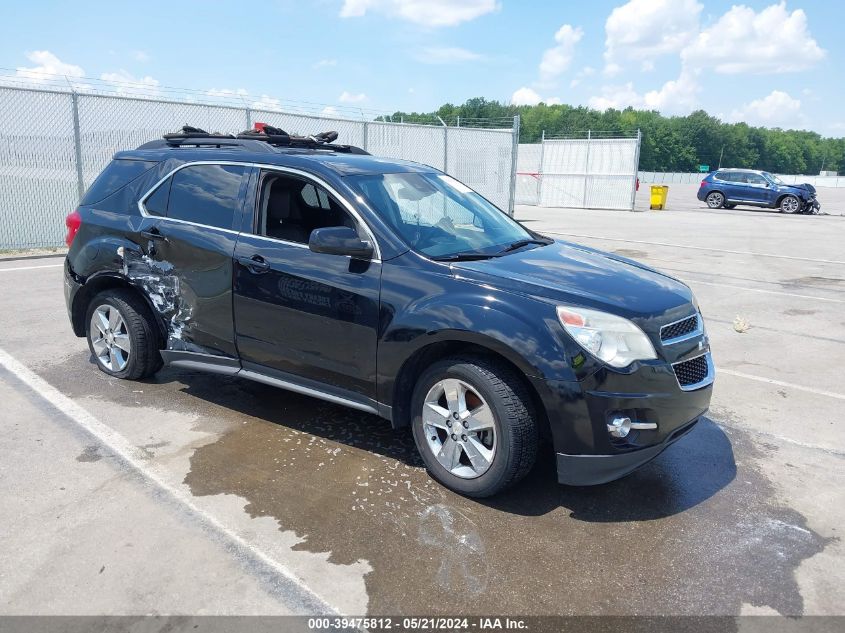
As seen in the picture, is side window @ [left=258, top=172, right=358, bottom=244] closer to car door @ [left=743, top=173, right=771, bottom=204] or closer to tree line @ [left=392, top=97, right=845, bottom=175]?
car door @ [left=743, top=173, right=771, bottom=204]

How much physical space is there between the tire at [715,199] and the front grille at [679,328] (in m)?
28.5

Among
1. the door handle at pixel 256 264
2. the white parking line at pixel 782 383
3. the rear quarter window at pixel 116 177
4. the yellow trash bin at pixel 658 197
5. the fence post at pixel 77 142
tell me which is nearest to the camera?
the door handle at pixel 256 264

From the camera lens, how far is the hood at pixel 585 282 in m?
3.40

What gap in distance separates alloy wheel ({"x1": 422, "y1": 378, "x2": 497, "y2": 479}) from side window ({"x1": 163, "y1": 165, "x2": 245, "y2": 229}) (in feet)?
6.17

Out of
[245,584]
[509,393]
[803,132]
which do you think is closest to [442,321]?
[509,393]

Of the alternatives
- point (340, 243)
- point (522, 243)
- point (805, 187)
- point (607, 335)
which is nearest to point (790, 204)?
point (805, 187)

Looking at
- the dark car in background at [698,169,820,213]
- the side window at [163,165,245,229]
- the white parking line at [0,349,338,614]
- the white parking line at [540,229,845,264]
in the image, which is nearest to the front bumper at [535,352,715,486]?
the white parking line at [0,349,338,614]

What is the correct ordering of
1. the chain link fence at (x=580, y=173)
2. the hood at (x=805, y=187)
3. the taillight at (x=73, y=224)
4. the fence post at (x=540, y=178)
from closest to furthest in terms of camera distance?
1. the taillight at (x=73, y=224)
2. the hood at (x=805, y=187)
3. the chain link fence at (x=580, y=173)
4. the fence post at (x=540, y=178)

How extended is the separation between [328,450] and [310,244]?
1.28 m

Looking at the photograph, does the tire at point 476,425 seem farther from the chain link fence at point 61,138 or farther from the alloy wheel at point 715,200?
the alloy wheel at point 715,200

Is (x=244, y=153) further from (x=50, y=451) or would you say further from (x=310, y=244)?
(x=50, y=451)

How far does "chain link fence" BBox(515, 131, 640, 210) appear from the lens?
94.6 ft

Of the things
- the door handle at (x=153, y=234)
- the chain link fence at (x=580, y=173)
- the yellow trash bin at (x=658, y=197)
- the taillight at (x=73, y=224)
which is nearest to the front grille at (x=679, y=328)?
the door handle at (x=153, y=234)

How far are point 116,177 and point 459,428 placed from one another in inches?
134
